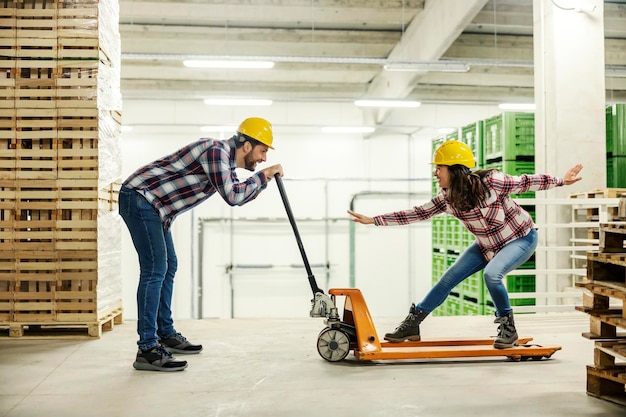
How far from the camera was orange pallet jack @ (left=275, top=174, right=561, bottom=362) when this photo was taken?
5051mm

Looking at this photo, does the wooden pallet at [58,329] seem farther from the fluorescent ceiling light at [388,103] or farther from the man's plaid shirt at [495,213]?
the fluorescent ceiling light at [388,103]

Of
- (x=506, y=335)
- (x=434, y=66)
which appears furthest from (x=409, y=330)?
(x=434, y=66)

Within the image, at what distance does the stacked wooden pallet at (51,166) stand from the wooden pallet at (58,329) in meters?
0.02

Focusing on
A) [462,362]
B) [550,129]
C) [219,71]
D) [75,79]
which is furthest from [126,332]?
[219,71]

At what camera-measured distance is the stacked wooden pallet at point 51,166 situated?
6.31 m

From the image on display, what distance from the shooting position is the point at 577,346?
5.97 m

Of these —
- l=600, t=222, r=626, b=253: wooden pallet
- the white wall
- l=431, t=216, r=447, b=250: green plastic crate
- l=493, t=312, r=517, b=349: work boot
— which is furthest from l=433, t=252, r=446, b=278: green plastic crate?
l=600, t=222, r=626, b=253: wooden pallet

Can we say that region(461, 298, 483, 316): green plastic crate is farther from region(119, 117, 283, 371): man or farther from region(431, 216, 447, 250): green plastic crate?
region(119, 117, 283, 371): man

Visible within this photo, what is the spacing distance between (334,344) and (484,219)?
166 cm

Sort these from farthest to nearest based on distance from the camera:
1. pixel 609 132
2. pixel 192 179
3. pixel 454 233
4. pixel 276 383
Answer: pixel 454 233, pixel 609 132, pixel 192 179, pixel 276 383

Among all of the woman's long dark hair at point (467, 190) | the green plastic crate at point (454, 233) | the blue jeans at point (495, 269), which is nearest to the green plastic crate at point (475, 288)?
the green plastic crate at point (454, 233)

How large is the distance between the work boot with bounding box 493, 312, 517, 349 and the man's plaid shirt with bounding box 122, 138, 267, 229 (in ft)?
7.65

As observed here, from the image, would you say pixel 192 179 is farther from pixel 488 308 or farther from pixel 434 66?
pixel 434 66

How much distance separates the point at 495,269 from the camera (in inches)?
208
